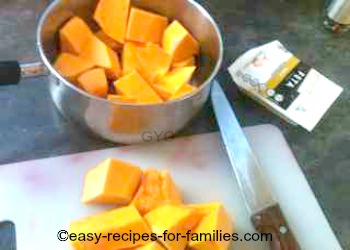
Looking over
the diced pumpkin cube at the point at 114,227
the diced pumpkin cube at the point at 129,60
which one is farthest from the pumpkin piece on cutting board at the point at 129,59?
the diced pumpkin cube at the point at 114,227

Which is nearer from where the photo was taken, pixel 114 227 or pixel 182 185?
pixel 114 227

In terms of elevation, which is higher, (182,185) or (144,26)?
(144,26)

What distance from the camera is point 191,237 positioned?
0.65m

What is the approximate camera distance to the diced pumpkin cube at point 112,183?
66 centimetres

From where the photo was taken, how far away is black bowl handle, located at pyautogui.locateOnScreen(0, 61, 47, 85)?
2.28ft

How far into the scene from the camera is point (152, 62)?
2.54 feet

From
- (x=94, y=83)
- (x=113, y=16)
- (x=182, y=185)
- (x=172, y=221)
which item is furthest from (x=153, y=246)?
(x=113, y=16)

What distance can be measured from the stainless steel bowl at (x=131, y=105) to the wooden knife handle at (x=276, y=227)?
0.58 ft

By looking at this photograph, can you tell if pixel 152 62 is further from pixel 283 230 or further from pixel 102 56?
pixel 283 230

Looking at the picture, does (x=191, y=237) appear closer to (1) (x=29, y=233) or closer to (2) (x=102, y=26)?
(1) (x=29, y=233)

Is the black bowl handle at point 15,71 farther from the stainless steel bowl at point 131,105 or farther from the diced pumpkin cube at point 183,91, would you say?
the diced pumpkin cube at point 183,91

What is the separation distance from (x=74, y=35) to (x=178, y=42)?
0.52 ft

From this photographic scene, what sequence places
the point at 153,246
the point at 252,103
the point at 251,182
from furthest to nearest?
the point at 252,103 < the point at 251,182 < the point at 153,246

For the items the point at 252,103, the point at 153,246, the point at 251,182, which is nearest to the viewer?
the point at 153,246
